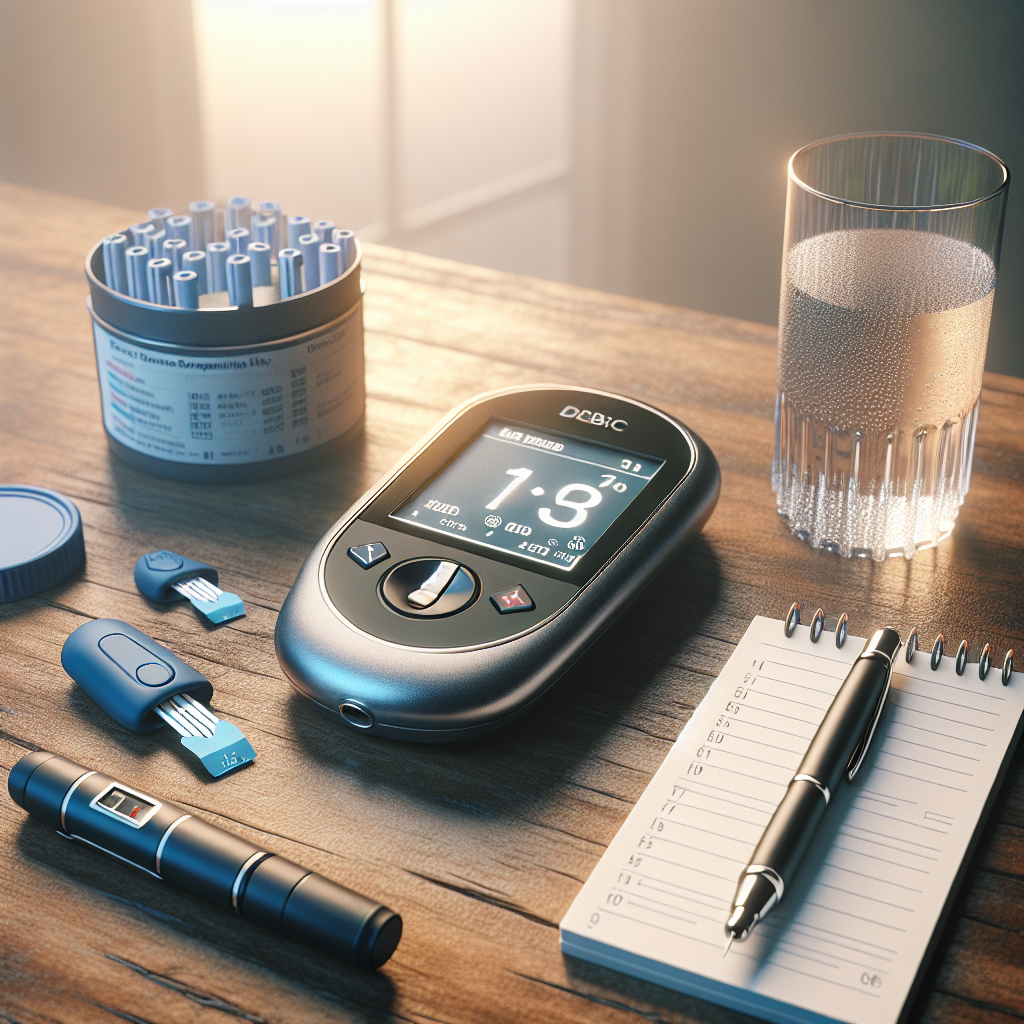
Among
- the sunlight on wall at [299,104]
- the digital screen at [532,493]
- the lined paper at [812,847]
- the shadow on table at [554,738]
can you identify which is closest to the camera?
the lined paper at [812,847]

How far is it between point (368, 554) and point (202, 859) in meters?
0.21

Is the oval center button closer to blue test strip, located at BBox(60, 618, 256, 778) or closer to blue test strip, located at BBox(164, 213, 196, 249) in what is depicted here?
blue test strip, located at BBox(60, 618, 256, 778)

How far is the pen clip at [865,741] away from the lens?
579mm

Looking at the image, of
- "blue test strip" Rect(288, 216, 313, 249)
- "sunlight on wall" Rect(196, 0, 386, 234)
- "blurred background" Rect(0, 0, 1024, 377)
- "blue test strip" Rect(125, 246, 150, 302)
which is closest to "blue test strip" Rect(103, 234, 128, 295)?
"blue test strip" Rect(125, 246, 150, 302)

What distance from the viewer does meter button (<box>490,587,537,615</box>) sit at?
643mm

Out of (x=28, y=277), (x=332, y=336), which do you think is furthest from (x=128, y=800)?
(x=28, y=277)

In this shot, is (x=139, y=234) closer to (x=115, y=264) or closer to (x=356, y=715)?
(x=115, y=264)

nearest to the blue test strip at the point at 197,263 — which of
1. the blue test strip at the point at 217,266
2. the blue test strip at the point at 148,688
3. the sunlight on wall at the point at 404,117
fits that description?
the blue test strip at the point at 217,266

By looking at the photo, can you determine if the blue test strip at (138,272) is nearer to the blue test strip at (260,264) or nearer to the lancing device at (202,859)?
the blue test strip at (260,264)

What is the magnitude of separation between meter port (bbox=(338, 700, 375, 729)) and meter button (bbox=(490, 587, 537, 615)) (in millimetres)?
90

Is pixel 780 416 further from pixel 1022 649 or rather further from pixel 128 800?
pixel 128 800

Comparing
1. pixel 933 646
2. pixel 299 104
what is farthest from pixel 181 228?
pixel 299 104

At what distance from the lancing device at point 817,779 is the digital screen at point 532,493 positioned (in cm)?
17

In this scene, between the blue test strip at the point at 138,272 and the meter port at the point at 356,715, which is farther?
the blue test strip at the point at 138,272
